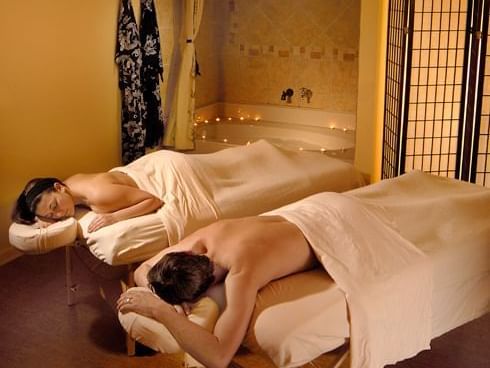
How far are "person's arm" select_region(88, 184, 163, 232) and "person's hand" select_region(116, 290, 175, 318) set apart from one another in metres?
0.79

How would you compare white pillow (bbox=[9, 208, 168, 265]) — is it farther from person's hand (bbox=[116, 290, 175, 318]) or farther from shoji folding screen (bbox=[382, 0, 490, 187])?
shoji folding screen (bbox=[382, 0, 490, 187])

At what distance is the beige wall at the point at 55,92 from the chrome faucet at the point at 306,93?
1.95m

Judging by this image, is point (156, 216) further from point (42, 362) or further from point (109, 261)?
point (42, 362)

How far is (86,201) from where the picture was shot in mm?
3324

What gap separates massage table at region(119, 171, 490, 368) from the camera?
7.29 feet

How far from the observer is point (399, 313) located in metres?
2.44

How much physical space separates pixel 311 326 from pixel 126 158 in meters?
3.03

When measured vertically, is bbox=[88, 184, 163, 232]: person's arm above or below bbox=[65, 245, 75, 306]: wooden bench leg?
above

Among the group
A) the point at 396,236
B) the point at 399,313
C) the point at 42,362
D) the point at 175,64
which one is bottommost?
the point at 42,362

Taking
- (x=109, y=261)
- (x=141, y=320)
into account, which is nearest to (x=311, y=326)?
(x=141, y=320)

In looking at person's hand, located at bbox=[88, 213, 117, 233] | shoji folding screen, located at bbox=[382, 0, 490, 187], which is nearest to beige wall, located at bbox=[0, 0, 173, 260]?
person's hand, located at bbox=[88, 213, 117, 233]

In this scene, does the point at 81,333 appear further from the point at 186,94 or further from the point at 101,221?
the point at 186,94

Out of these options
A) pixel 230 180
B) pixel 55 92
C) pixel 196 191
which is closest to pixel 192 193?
pixel 196 191

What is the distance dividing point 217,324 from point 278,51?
445 cm
